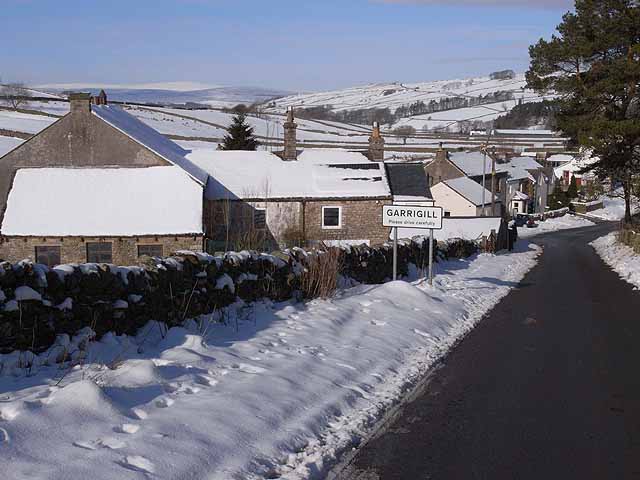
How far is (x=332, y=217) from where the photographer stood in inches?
1462

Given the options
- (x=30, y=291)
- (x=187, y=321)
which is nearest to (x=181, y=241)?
(x=187, y=321)

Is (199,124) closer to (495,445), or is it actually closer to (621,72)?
(621,72)

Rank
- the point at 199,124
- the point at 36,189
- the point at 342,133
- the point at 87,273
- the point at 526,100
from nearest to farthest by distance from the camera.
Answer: the point at 87,273 → the point at 36,189 → the point at 199,124 → the point at 342,133 → the point at 526,100

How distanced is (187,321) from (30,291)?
284 centimetres

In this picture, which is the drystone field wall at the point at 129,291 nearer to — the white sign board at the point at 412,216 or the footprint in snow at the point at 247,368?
the footprint in snow at the point at 247,368

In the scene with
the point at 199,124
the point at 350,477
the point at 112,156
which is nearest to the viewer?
the point at 350,477

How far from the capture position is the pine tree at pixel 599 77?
34969 mm

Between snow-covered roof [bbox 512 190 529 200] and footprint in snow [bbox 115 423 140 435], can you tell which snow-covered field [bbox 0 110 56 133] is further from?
footprint in snow [bbox 115 423 140 435]

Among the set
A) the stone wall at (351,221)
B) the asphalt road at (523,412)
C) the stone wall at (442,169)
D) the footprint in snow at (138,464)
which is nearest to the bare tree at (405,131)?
the stone wall at (442,169)

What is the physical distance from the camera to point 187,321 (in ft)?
33.0

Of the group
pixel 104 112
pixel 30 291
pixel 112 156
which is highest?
pixel 104 112

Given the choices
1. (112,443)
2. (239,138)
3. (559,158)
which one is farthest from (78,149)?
(559,158)

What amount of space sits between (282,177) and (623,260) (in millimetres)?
17357

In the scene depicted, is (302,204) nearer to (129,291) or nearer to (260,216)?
(260,216)
